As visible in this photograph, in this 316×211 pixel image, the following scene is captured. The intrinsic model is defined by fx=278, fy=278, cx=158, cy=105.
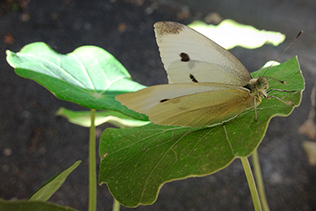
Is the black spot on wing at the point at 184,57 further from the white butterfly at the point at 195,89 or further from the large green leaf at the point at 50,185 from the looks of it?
the large green leaf at the point at 50,185

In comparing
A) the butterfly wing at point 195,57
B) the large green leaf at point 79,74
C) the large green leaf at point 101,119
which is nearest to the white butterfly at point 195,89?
the butterfly wing at point 195,57

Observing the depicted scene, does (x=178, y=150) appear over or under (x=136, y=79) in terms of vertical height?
under

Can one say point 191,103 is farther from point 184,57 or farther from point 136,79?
point 136,79

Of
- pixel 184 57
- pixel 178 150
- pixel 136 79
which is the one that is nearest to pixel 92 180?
pixel 178 150

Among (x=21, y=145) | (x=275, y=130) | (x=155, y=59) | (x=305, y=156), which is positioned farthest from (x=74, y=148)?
(x=305, y=156)

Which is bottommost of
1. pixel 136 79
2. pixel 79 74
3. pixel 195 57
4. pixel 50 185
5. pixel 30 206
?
pixel 30 206

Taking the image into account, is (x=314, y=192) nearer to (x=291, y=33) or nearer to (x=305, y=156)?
(x=305, y=156)

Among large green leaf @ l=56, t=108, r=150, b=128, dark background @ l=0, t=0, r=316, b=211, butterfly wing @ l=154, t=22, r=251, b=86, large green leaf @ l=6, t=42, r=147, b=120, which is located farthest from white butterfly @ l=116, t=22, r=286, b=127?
dark background @ l=0, t=0, r=316, b=211

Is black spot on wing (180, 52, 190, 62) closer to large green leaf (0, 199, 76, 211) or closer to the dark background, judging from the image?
large green leaf (0, 199, 76, 211)
